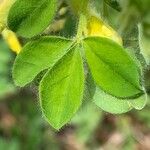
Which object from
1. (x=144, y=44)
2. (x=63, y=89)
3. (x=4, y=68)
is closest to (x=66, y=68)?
(x=63, y=89)

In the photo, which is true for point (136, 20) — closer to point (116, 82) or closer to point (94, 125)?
point (116, 82)

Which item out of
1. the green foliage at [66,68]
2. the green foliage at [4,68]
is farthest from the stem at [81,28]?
the green foliage at [4,68]

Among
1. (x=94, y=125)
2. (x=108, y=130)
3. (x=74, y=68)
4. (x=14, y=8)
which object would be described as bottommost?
(x=108, y=130)

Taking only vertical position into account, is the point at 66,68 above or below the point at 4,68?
above

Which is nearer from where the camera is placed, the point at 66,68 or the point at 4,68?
the point at 66,68

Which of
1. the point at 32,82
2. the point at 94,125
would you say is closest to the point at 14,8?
the point at 32,82

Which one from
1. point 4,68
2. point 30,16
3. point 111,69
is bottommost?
point 4,68

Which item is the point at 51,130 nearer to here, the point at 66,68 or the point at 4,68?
the point at 4,68
